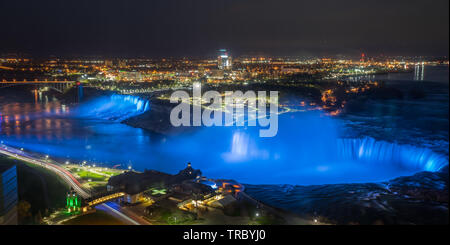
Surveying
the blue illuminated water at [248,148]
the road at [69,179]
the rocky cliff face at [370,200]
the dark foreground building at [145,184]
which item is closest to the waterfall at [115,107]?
the blue illuminated water at [248,148]

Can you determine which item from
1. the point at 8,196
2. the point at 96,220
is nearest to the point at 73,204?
the point at 96,220

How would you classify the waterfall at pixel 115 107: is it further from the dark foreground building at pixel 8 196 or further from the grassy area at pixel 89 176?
the dark foreground building at pixel 8 196

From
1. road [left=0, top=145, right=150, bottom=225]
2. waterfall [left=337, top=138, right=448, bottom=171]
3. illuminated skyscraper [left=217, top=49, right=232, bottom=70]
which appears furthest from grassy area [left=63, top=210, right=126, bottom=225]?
illuminated skyscraper [left=217, top=49, right=232, bottom=70]

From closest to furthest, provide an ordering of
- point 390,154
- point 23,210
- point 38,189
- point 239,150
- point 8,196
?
point 8,196
point 23,210
point 38,189
point 390,154
point 239,150

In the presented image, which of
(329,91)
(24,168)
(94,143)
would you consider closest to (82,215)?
(24,168)

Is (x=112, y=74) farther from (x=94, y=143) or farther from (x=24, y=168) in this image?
(x=24, y=168)

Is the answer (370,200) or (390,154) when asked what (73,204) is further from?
(390,154)
